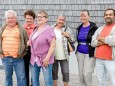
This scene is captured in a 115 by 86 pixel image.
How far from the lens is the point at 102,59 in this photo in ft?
14.8

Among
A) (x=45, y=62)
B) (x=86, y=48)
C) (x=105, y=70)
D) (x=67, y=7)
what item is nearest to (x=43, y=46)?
(x=45, y=62)

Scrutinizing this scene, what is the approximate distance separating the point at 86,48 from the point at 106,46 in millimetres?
481

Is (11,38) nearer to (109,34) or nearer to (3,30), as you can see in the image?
(3,30)

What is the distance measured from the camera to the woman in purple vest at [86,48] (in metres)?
4.79

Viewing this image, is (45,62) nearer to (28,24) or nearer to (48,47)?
(48,47)

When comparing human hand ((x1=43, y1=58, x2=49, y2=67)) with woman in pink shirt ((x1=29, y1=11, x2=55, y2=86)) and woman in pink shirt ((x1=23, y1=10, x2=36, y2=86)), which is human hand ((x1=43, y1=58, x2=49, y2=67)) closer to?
woman in pink shirt ((x1=29, y1=11, x2=55, y2=86))

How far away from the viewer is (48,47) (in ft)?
14.4

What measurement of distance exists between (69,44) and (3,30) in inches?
50.0

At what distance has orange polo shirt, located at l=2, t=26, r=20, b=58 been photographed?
455 centimetres

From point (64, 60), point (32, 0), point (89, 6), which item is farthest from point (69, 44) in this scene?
point (32, 0)

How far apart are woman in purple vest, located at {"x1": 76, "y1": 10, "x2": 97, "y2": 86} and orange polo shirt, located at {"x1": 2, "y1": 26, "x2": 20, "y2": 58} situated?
3.72 feet

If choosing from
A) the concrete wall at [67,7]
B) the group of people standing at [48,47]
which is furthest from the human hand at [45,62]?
the concrete wall at [67,7]

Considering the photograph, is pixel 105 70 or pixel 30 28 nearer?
pixel 105 70

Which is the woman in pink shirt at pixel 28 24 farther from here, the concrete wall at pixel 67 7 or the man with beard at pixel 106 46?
the concrete wall at pixel 67 7
